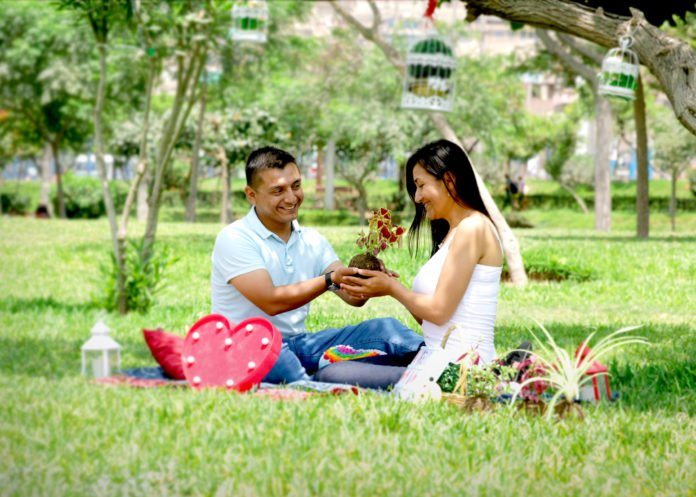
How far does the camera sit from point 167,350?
3934mm

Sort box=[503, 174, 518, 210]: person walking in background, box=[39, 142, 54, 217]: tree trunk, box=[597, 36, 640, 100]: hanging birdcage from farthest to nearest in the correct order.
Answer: box=[39, 142, 54, 217]: tree trunk, box=[503, 174, 518, 210]: person walking in background, box=[597, 36, 640, 100]: hanging birdcage

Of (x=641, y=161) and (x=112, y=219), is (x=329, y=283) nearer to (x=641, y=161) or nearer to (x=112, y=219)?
(x=112, y=219)

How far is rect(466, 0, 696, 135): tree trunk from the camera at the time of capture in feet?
15.7

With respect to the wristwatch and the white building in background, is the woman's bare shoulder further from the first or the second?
the white building in background

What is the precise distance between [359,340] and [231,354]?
941 millimetres

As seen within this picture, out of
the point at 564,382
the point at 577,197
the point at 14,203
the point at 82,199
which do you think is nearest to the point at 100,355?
the point at 564,382

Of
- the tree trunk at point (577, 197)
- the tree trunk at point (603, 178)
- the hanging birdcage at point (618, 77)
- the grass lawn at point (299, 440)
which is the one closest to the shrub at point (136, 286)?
the grass lawn at point (299, 440)

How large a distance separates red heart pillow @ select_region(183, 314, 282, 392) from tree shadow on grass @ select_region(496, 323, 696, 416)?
1022mm

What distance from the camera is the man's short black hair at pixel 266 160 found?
13.8ft

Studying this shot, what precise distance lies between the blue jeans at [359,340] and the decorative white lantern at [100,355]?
3.17ft

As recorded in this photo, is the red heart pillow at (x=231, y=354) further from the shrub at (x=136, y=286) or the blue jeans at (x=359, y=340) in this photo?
the shrub at (x=136, y=286)

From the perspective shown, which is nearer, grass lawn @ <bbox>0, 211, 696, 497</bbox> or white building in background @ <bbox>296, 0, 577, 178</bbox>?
grass lawn @ <bbox>0, 211, 696, 497</bbox>

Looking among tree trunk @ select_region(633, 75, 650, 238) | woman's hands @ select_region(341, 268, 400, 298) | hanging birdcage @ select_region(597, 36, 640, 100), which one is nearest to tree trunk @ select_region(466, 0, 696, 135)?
woman's hands @ select_region(341, 268, 400, 298)

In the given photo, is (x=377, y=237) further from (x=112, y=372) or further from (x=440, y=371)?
(x=112, y=372)
